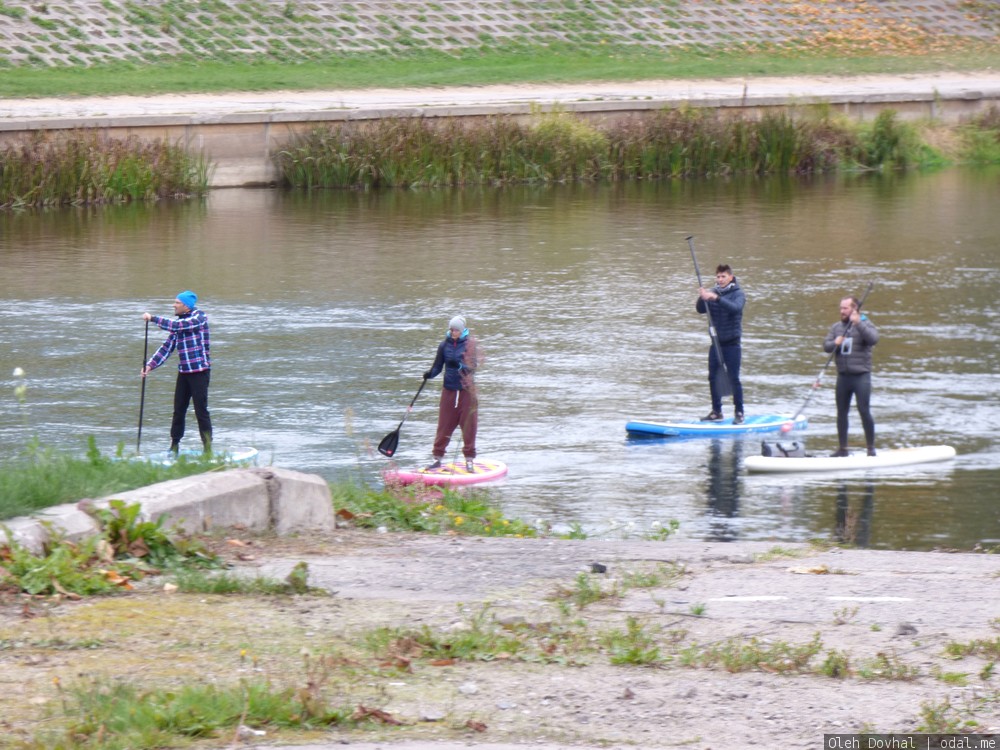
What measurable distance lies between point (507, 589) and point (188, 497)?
2038 mm

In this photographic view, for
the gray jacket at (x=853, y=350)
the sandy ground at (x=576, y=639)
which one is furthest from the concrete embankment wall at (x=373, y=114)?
the sandy ground at (x=576, y=639)

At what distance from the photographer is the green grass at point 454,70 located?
42.0 m

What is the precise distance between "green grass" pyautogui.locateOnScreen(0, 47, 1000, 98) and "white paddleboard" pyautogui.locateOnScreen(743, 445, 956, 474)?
1159 inches

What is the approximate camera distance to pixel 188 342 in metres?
14.8

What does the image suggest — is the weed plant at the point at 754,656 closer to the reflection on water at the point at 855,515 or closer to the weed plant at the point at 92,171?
the reflection on water at the point at 855,515

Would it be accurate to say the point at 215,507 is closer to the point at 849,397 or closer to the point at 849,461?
the point at 849,461

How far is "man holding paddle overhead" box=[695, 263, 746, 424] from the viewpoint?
16.9m

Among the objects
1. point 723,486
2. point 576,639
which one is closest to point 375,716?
point 576,639

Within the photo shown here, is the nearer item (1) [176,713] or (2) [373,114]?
(1) [176,713]

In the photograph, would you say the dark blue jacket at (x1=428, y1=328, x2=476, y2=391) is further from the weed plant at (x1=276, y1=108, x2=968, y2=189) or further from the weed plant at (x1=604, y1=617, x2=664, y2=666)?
the weed plant at (x1=276, y1=108, x2=968, y2=189)

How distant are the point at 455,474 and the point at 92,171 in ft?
73.5

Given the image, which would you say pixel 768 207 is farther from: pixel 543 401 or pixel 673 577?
pixel 673 577

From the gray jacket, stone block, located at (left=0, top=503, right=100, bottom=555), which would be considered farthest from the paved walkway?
stone block, located at (left=0, top=503, right=100, bottom=555)

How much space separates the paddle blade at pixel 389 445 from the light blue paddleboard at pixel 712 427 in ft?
8.89
